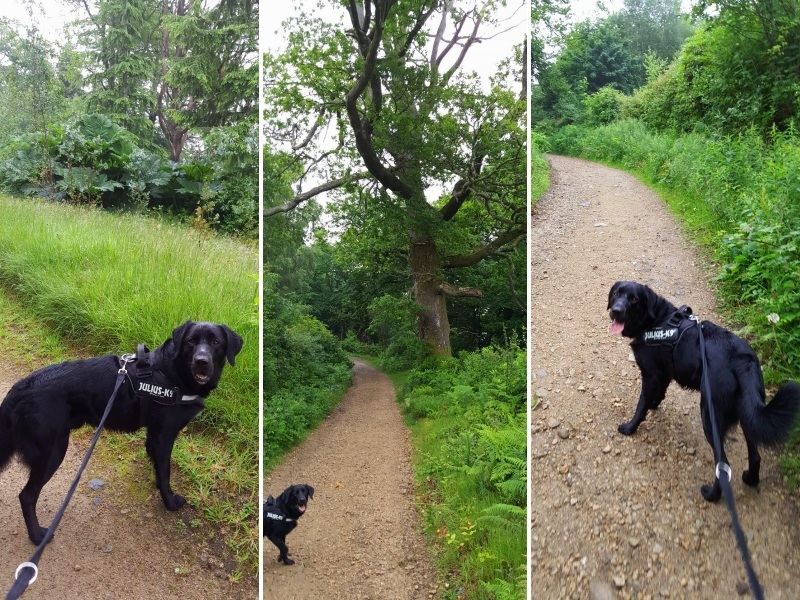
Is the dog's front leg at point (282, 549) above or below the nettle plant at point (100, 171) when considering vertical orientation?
below

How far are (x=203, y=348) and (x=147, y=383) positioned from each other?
1.23 ft

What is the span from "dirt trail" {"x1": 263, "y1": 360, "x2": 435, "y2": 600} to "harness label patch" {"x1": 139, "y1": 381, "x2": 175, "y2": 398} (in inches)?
29.7

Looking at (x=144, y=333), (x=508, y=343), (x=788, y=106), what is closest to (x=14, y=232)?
(x=144, y=333)

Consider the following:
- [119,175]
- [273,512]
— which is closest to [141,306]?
[273,512]

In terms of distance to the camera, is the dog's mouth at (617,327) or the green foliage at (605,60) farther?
the green foliage at (605,60)

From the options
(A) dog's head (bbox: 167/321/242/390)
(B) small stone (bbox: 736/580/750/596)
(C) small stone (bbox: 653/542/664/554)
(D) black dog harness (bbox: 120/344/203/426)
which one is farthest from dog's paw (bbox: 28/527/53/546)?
(B) small stone (bbox: 736/580/750/596)

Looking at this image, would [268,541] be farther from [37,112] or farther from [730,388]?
[37,112]

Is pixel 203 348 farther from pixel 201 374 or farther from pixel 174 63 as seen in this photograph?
pixel 174 63

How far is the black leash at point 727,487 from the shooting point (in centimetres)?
141

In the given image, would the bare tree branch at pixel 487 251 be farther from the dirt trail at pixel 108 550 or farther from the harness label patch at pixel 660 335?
the dirt trail at pixel 108 550

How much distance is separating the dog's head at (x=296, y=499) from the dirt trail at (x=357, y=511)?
41mm

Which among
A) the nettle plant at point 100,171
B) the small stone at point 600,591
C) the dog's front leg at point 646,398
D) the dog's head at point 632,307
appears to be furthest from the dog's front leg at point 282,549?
the nettle plant at point 100,171

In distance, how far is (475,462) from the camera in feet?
→ 6.63

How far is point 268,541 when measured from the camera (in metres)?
2.29
